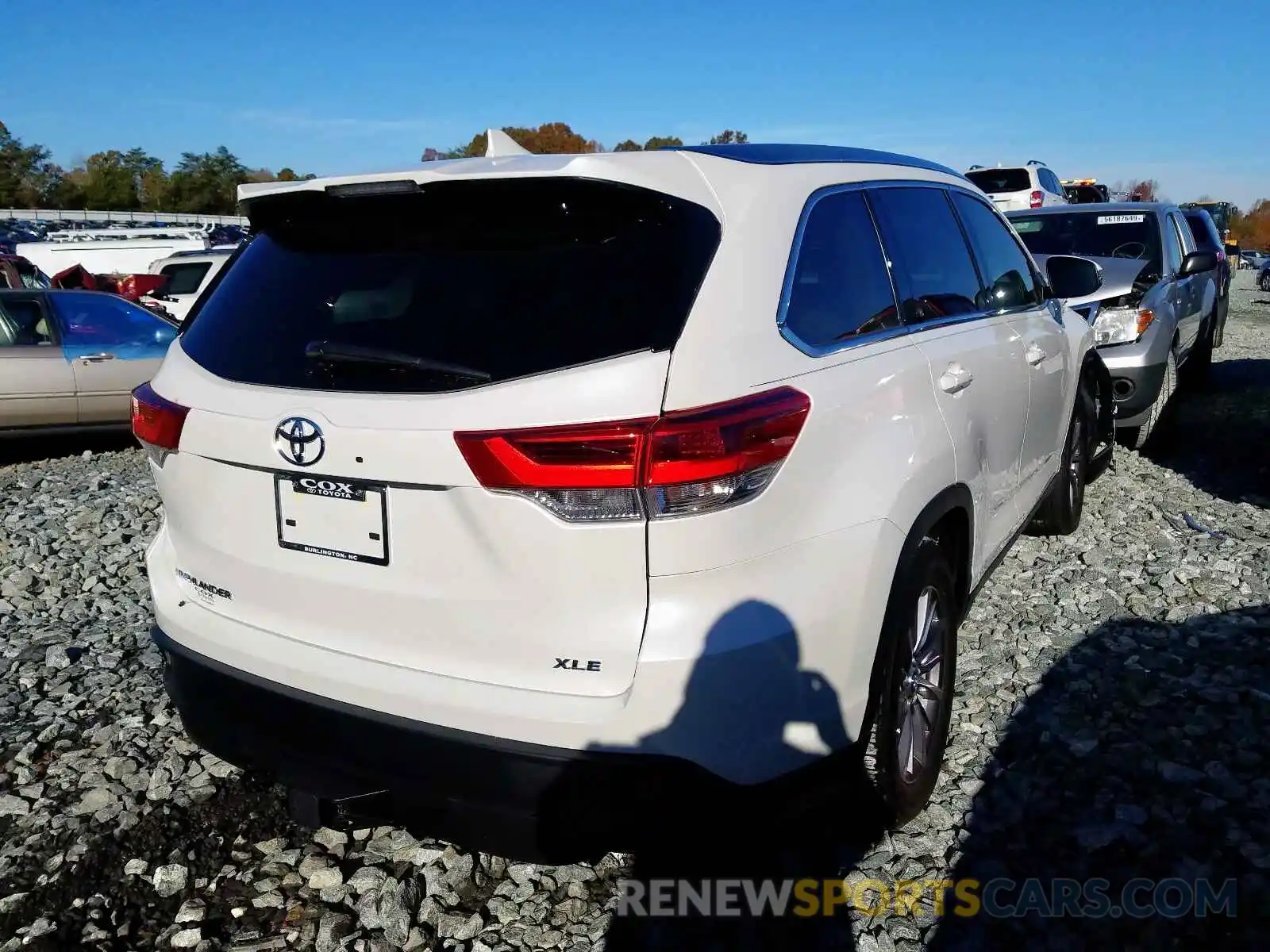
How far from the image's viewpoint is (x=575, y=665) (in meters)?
1.93

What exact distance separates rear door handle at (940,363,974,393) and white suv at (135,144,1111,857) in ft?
0.47

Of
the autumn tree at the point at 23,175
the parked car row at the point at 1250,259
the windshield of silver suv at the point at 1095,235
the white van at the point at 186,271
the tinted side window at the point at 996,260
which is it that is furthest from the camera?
the autumn tree at the point at 23,175

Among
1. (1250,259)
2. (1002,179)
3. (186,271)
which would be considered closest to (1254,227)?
(1250,259)

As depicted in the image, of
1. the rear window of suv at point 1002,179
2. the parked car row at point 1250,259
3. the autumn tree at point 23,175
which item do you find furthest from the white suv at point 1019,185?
the autumn tree at point 23,175

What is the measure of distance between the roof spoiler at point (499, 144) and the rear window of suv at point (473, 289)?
54 centimetres

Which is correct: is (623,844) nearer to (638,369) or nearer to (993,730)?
(638,369)

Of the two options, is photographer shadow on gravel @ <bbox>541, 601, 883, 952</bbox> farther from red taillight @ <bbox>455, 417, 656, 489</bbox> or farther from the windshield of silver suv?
the windshield of silver suv

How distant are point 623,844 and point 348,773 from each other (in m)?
0.63

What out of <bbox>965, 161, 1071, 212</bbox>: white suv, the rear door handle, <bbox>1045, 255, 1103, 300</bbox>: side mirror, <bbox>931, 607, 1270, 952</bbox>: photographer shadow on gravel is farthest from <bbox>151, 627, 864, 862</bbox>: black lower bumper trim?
<bbox>965, 161, 1071, 212</bbox>: white suv

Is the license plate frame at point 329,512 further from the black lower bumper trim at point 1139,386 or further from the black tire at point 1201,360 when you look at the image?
the black tire at point 1201,360

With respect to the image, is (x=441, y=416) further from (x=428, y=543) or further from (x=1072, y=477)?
(x=1072, y=477)

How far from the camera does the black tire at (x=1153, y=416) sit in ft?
22.4

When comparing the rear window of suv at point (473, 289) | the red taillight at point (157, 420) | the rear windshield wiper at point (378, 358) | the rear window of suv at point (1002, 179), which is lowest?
the red taillight at point (157, 420)

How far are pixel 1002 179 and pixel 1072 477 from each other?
49.4 feet
